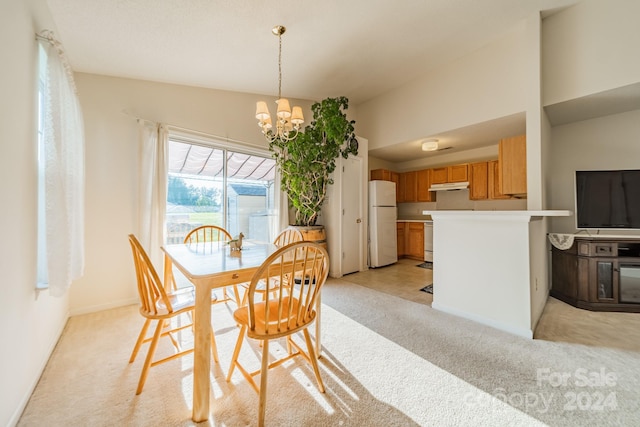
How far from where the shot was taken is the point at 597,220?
9.18 ft

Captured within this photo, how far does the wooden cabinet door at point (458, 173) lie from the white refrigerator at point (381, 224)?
123cm

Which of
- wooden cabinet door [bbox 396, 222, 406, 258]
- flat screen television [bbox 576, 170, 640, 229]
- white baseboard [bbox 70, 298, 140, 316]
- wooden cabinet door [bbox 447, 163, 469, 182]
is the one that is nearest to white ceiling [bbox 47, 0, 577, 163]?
flat screen television [bbox 576, 170, 640, 229]

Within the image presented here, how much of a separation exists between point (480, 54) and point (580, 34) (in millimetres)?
887

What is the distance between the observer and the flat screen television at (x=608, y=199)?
2.67 metres

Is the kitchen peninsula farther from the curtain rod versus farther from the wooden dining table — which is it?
the curtain rod

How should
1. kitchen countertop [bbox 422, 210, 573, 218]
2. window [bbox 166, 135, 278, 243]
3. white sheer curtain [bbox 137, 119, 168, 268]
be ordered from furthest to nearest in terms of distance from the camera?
1. window [bbox 166, 135, 278, 243]
2. white sheer curtain [bbox 137, 119, 168, 268]
3. kitchen countertop [bbox 422, 210, 573, 218]

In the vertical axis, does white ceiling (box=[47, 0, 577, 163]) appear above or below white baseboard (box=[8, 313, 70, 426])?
above

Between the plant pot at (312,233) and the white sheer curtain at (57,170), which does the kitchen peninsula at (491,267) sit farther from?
the white sheer curtain at (57,170)

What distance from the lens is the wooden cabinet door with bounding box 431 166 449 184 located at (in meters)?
4.92

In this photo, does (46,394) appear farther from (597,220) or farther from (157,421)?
(597,220)

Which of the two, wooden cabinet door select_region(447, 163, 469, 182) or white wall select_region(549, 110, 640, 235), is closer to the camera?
white wall select_region(549, 110, 640, 235)

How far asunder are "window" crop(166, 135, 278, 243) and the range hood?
332 centimetres

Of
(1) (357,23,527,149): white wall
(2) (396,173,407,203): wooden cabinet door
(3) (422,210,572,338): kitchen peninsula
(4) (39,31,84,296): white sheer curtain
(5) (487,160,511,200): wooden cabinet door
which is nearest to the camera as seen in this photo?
(4) (39,31,84,296): white sheer curtain

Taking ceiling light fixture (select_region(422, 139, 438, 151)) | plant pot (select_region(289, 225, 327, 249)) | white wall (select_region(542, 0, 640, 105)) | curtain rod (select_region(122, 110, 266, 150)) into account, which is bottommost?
plant pot (select_region(289, 225, 327, 249))
